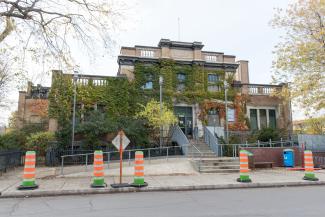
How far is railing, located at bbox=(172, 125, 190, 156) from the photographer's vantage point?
17109mm

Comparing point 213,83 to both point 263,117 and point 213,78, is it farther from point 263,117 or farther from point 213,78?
point 263,117

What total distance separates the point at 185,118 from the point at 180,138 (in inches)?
171

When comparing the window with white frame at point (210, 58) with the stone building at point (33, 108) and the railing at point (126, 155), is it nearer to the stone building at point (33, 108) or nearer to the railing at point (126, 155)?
the railing at point (126, 155)

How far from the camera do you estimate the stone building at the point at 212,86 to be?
73.7 feet

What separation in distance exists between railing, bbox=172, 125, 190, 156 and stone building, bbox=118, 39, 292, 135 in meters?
2.43

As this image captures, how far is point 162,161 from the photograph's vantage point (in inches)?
608

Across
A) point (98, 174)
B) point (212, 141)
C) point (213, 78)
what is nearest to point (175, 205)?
point (98, 174)

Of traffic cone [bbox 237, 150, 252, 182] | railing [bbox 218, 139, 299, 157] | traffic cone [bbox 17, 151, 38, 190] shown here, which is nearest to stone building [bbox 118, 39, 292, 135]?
railing [bbox 218, 139, 299, 157]

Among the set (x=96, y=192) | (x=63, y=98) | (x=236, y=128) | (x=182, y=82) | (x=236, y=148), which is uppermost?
(x=182, y=82)

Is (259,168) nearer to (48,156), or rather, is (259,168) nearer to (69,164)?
(69,164)

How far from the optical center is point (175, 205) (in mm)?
6816

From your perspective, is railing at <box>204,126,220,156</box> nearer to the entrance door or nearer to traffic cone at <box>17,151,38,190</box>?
the entrance door

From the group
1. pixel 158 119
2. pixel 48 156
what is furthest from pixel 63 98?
pixel 158 119

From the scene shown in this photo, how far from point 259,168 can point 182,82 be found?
426 inches
